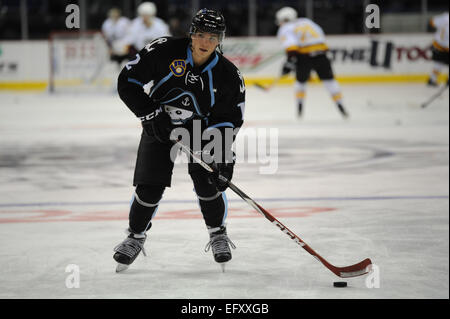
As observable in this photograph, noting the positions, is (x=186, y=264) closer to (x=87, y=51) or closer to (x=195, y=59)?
(x=195, y=59)

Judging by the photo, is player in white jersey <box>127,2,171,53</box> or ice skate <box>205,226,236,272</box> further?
player in white jersey <box>127,2,171,53</box>

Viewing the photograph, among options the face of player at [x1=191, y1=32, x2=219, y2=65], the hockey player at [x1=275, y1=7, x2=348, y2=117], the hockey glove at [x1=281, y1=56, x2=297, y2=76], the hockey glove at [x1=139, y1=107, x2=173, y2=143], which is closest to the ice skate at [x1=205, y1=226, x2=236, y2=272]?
the hockey glove at [x1=139, y1=107, x2=173, y2=143]

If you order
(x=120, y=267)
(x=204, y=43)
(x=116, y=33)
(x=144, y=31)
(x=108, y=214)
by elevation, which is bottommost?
(x=108, y=214)

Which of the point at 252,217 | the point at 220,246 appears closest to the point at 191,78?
the point at 220,246

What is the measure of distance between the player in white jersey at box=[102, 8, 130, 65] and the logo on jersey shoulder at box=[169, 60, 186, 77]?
1076cm

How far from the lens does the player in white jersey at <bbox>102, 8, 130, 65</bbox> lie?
14.0 m

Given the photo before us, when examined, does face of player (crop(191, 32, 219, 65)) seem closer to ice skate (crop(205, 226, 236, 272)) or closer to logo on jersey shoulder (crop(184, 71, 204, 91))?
logo on jersey shoulder (crop(184, 71, 204, 91))

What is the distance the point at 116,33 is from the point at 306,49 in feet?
17.6

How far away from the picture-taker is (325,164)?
6.30 meters

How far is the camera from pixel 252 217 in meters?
4.40

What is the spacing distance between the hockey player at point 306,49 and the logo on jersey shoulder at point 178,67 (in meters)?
6.52

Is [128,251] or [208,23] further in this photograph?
[128,251]

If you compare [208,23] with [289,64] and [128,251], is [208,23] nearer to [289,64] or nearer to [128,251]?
[128,251]

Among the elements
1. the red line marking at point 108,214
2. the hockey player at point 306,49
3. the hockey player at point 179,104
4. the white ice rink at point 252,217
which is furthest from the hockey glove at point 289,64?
the hockey player at point 179,104
